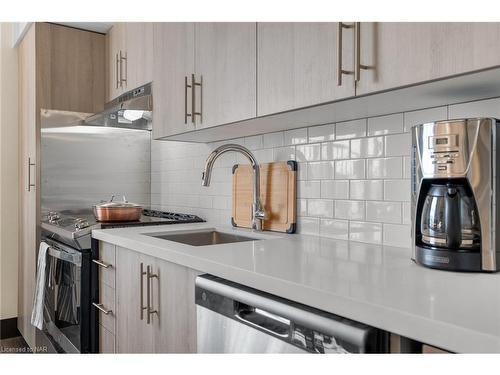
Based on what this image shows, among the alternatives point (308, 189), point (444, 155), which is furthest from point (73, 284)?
point (444, 155)

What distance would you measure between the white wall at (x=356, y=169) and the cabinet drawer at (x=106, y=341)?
1029 millimetres

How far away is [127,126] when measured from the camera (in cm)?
288

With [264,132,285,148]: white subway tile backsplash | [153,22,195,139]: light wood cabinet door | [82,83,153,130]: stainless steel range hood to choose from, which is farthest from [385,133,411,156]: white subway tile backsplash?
[82,83,153,130]: stainless steel range hood

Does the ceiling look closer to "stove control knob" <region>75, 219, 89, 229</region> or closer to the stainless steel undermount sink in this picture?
"stove control knob" <region>75, 219, 89, 229</region>

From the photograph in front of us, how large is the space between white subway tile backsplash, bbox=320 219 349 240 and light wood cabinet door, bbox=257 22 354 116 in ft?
1.77

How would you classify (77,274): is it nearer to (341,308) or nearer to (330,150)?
(330,150)

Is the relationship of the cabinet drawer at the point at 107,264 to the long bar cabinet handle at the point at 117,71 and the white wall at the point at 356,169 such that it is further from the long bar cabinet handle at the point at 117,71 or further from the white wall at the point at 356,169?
the long bar cabinet handle at the point at 117,71

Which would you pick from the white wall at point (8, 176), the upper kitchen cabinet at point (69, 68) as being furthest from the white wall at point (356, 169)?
the white wall at point (8, 176)

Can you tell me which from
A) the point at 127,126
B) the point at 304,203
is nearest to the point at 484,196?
the point at 304,203

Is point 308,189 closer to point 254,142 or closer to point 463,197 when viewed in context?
point 254,142

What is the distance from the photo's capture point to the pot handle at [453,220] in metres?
1.03

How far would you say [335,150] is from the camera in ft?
5.55

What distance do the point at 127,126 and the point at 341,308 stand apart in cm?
239

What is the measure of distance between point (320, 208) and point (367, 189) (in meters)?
0.26
